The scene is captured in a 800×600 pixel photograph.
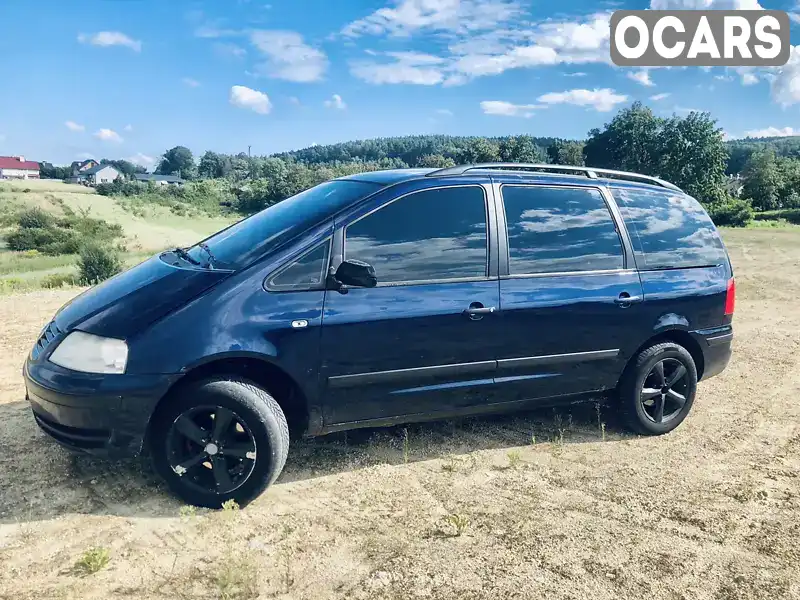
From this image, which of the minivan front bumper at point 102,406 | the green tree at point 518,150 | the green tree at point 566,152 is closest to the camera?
the minivan front bumper at point 102,406

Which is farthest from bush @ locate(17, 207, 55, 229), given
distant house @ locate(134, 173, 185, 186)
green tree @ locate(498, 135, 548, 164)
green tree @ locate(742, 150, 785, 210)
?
green tree @ locate(742, 150, 785, 210)

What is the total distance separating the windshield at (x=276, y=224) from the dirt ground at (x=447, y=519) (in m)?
1.41

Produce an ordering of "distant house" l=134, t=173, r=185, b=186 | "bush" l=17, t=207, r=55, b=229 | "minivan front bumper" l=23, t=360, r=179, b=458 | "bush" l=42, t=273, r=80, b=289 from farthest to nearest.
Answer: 1. "distant house" l=134, t=173, r=185, b=186
2. "bush" l=17, t=207, r=55, b=229
3. "bush" l=42, t=273, r=80, b=289
4. "minivan front bumper" l=23, t=360, r=179, b=458

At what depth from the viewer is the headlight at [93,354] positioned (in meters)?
3.26

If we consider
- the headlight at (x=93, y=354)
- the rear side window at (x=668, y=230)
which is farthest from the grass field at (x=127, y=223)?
the rear side window at (x=668, y=230)

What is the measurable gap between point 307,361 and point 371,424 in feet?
2.05

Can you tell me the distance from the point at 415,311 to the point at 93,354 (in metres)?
1.77

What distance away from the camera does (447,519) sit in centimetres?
343

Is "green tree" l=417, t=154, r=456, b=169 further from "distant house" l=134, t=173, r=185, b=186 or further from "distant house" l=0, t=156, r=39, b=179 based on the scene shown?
"distant house" l=0, t=156, r=39, b=179

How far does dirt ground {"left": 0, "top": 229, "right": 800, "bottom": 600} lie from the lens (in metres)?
2.88

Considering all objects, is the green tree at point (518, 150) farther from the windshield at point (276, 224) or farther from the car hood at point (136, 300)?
the car hood at point (136, 300)

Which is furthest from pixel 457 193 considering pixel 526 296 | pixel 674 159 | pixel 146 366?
pixel 674 159

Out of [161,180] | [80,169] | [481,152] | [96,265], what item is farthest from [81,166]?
[96,265]

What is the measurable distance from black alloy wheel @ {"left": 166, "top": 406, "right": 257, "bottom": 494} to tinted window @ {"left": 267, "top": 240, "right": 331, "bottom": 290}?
755 millimetres
